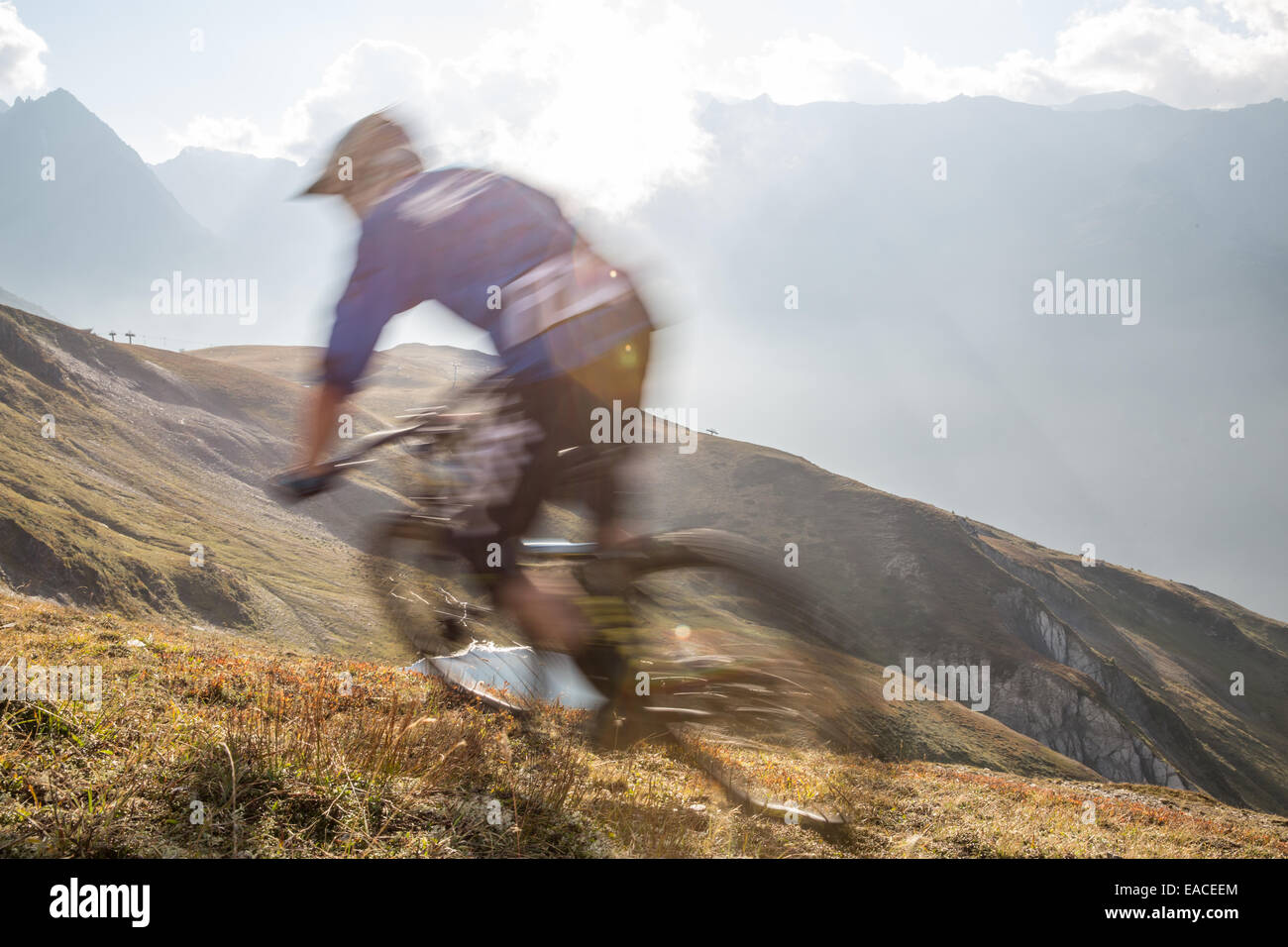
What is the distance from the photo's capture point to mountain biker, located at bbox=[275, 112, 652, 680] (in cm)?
179

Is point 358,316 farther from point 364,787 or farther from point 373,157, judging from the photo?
point 364,787

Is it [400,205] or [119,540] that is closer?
[400,205]

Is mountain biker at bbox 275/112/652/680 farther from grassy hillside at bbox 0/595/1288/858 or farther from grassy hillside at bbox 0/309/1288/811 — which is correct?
grassy hillside at bbox 0/595/1288/858

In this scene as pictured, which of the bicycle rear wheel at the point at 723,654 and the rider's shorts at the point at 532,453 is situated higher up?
the rider's shorts at the point at 532,453

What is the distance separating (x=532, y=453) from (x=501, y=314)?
0.41 metres

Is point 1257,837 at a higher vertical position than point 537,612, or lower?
lower

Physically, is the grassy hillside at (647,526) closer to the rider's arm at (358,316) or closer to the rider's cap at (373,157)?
the rider's arm at (358,316)

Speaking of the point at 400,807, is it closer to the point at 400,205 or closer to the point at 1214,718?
the point at 400,205

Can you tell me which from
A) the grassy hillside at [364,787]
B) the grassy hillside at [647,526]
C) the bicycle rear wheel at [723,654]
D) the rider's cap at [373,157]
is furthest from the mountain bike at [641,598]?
the rider's cap at [373,157]

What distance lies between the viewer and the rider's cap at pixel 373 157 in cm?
182

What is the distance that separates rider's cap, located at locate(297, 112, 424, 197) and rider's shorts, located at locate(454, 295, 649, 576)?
0.71 meters

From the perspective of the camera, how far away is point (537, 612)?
6.27ft

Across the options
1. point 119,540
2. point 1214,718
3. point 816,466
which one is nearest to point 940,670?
point 816,466
